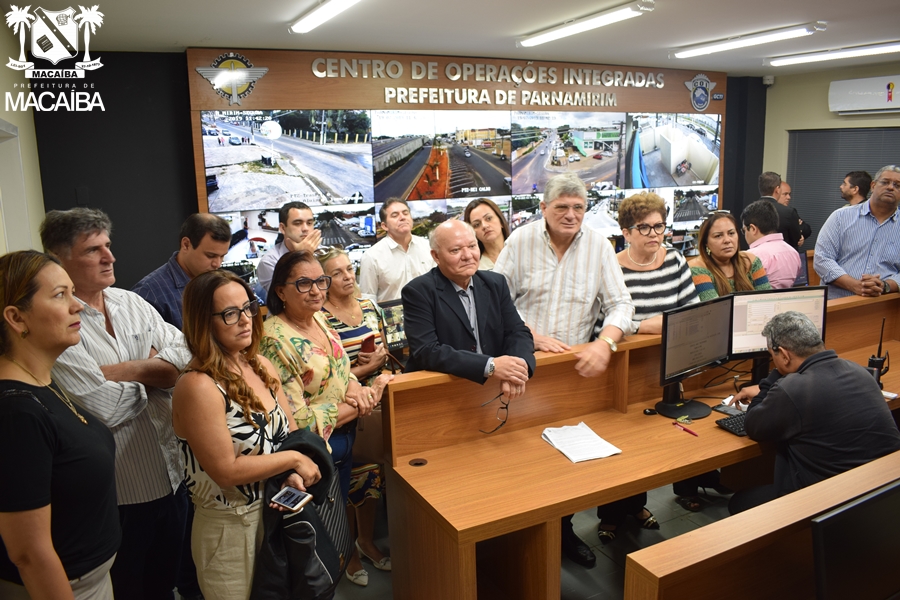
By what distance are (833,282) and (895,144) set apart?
515 centimetres

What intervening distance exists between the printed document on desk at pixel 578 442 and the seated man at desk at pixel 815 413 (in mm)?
598

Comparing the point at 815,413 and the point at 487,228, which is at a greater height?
the point at 487,228

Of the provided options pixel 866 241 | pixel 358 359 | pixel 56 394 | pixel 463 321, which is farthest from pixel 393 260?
pixel 866 241

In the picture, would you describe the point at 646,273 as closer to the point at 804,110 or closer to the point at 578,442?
the point at 578,442

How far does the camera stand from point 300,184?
19.7 ft

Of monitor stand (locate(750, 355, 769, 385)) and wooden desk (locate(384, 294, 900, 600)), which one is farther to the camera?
monitor stand (locate(750, 355, 769, 385))

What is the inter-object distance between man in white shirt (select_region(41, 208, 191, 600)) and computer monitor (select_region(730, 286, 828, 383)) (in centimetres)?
251

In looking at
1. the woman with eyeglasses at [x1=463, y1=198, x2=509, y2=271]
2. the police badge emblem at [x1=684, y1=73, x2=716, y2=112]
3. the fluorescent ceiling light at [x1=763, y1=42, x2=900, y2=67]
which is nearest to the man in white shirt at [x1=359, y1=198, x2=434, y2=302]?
the woman with eyeglasses at [x1=463, y1=198, x2=509, y2=271]

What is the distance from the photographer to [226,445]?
1741 millimetres

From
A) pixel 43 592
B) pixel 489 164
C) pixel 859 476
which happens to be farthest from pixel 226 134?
pixel 859 476

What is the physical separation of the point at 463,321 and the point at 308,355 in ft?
2.13

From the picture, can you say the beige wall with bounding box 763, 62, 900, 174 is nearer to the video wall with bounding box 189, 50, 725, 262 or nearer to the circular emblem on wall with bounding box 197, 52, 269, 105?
the video wall with bounding box 189, 50, 725, 262

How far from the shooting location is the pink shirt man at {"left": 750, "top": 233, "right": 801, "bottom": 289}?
13.7 ft

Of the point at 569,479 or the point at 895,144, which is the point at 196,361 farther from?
the point at 895,144
